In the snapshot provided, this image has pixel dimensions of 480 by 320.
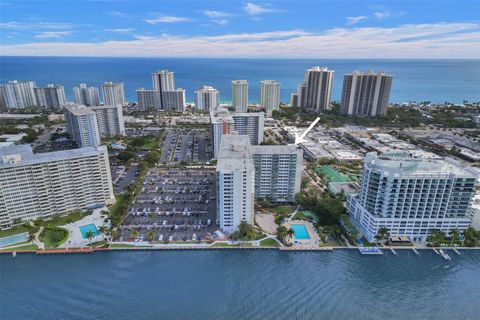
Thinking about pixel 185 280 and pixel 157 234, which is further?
pixel 157 234

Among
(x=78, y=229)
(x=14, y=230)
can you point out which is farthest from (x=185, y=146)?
(x=14, y=230)

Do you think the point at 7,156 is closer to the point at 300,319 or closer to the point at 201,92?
the point at 300,319

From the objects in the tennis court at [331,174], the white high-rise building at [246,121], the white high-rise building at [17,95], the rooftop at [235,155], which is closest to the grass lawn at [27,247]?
the rooftop at [235,155]

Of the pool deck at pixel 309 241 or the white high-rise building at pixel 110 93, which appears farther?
the white high-rise building at pixel 110 93

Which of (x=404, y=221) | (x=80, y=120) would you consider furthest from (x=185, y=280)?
(x=80, y=120)

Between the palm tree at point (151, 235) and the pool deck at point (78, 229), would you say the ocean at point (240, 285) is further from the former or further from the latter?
the palm tree at point (151, 235)
